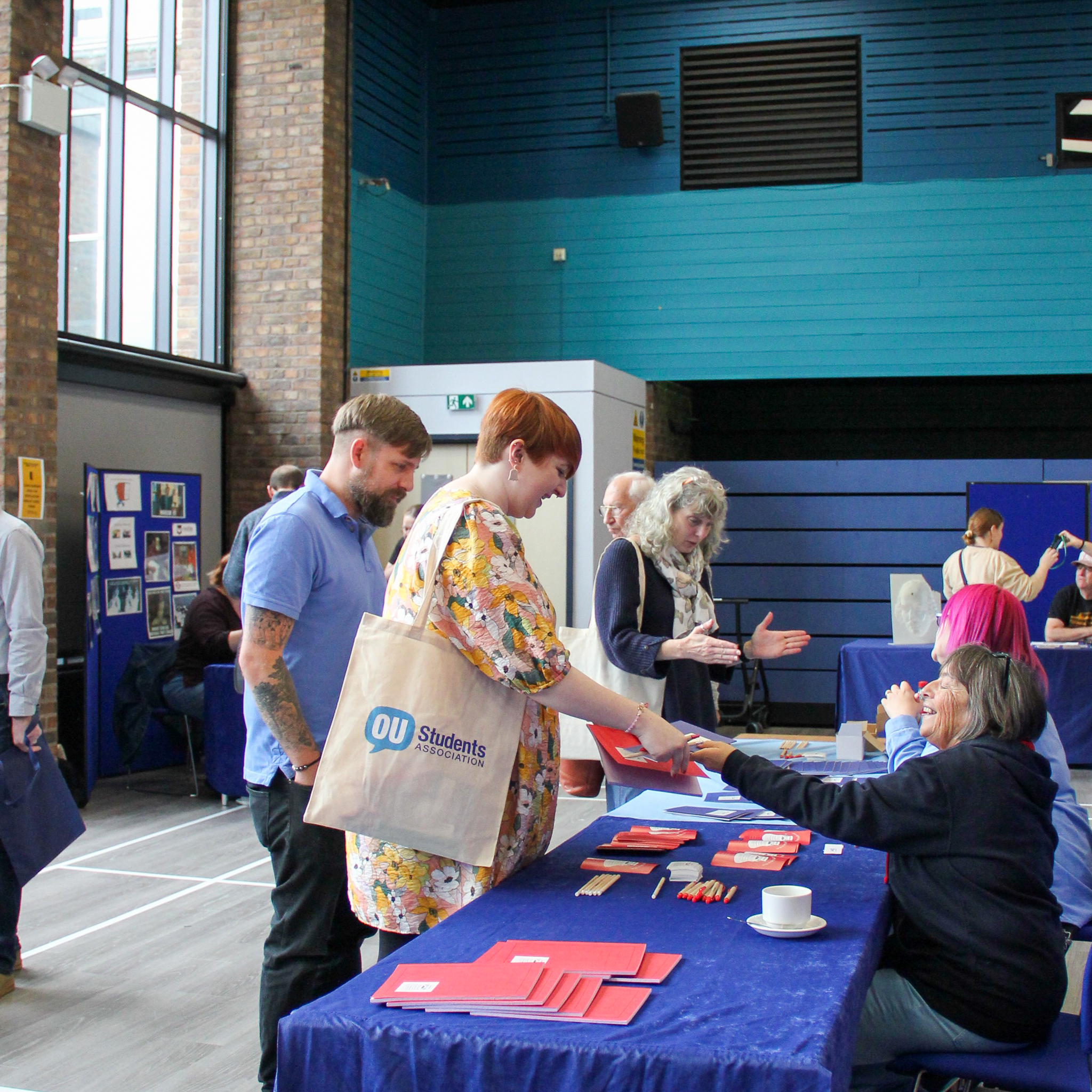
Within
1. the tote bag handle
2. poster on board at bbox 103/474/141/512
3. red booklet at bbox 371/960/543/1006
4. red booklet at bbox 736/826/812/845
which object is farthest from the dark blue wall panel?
red booklet at bbox 371/960/543/1006

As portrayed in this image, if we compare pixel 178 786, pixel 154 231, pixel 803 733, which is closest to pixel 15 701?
pixel 178 786

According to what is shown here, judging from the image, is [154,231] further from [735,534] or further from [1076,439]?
[1076,439]

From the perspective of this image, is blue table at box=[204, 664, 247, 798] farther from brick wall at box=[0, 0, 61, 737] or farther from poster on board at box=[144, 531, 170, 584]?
poster on board at box=[144, 531, 170, 584]

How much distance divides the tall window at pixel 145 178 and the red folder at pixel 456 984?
6.17 m

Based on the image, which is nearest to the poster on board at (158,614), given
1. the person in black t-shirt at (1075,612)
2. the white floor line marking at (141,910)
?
the white floor line marking at (141,910)

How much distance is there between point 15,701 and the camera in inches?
140

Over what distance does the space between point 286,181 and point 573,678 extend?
730cm

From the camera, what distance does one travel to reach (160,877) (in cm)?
498

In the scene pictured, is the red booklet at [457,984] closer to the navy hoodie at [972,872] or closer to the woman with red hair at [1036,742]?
the navy hoodie at [972,872]

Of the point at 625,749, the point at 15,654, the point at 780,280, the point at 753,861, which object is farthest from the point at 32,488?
the point at 780,280

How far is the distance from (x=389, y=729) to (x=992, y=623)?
1.31 meters

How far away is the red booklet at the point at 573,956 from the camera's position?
A: 5.06ft

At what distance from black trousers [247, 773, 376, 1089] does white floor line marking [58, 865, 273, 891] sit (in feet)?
8.45

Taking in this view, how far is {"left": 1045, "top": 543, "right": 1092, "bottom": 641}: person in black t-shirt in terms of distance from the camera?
717 cm
